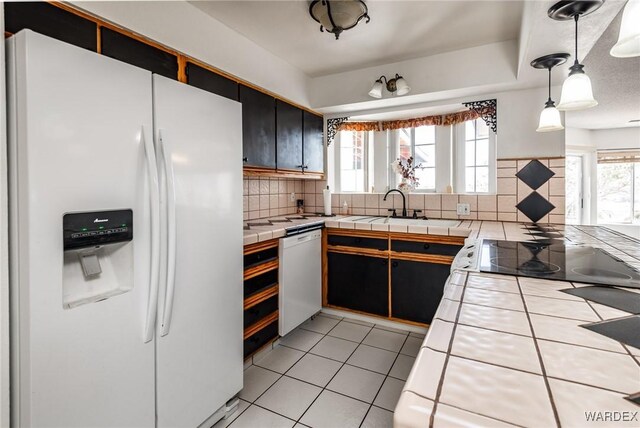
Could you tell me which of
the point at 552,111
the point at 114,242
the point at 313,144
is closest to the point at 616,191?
the point at 552,111

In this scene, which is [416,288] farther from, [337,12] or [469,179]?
[337,12]

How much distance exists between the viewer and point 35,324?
939mm

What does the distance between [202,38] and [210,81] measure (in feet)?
0.88

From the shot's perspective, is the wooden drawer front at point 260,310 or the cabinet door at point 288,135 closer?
the wooden drawer front at point 260,310

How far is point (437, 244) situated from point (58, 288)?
227 cm

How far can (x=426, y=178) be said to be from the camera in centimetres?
334

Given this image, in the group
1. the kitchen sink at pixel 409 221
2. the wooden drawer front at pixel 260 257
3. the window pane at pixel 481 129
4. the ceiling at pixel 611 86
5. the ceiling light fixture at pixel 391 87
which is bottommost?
the wooden drawer front at pixel 260 257

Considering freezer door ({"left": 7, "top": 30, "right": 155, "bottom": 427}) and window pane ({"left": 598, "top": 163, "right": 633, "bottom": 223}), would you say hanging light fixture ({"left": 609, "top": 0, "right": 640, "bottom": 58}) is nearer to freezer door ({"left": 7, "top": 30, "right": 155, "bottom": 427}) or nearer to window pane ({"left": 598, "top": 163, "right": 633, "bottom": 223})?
freezer door ({"left": 7, "top": 30, "right": 155, "bottom": 427})

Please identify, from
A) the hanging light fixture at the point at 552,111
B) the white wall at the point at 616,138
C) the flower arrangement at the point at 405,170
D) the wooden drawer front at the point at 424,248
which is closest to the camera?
A: the hanging light fixture at the point at 552,111

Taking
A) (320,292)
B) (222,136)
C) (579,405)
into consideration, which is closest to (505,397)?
(579,405)

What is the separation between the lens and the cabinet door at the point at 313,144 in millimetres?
3086

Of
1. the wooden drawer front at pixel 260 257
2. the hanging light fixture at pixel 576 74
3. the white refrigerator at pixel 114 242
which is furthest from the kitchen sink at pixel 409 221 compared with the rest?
the white refrigerator at pixel 114 242

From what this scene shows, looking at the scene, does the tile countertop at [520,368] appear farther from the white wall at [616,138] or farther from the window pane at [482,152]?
the white wall at [616,138]

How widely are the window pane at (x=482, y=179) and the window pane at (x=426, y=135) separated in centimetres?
55
